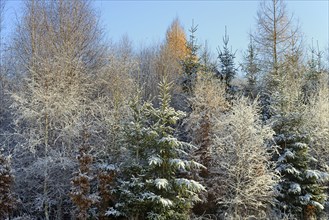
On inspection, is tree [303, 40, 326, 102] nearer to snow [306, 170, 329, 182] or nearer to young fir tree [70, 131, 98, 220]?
snow [306, 170, 329, 182]

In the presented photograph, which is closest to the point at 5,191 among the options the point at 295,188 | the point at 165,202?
the point at 165,202

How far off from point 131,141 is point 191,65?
10552mm

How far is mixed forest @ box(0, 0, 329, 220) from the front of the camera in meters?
11.0

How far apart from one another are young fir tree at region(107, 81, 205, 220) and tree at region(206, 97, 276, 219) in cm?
191

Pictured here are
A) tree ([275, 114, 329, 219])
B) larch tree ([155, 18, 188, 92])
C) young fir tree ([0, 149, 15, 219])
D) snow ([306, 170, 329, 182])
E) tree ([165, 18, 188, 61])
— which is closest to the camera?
young fir tree ([0, 149, 15, 219])

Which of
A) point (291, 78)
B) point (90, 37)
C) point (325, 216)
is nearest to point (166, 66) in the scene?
point (90, 37)

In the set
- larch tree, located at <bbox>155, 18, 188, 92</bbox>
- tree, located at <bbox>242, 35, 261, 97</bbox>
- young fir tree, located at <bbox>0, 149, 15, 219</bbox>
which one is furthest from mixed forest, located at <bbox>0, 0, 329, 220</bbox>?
larch tree, located at <bbox>155, 18, 188, 92</bbox>

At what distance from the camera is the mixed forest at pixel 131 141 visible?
10992 millimetres

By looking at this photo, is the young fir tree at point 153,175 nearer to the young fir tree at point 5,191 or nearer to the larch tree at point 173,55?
the young fir tree at point 5,191

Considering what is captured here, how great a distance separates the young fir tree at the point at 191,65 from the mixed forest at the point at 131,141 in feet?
0.22

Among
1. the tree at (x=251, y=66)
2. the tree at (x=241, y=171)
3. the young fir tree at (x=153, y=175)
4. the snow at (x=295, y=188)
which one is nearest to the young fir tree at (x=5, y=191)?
the young fir tree at (x=153, y=175)

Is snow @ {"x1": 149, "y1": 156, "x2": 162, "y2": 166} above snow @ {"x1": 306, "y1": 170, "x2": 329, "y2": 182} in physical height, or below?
above

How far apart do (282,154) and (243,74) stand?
9.47 metres

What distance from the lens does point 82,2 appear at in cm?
1828
